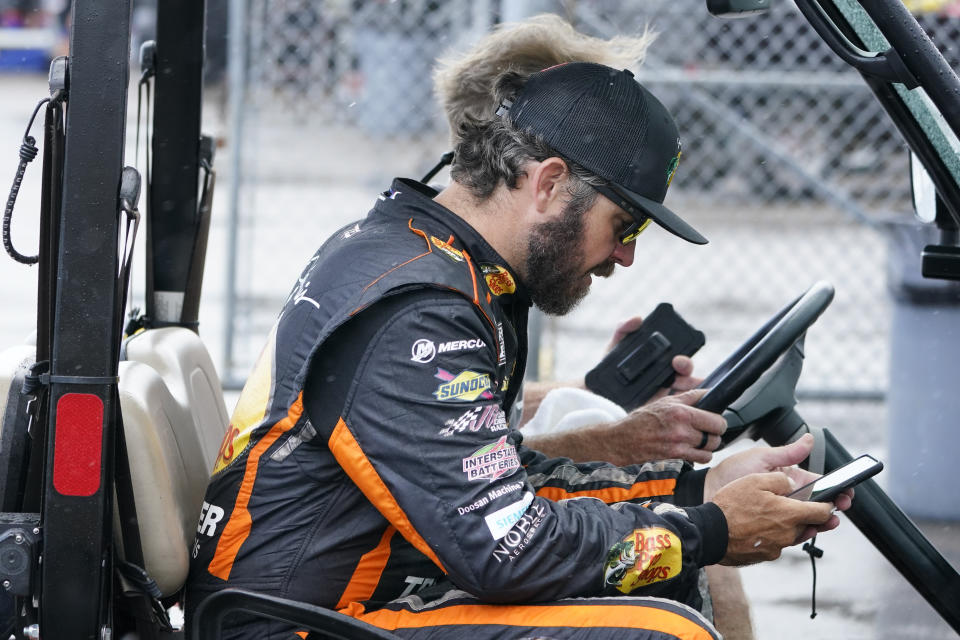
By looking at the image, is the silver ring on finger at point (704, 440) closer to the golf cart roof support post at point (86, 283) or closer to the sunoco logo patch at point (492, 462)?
the sunoco logo patch at point (492, 462)

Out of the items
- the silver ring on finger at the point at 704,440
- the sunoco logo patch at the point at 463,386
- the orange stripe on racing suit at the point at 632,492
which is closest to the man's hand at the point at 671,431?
the silver ring on finger at the point at 704,440

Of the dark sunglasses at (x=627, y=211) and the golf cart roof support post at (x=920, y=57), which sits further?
the dark sunglasses at (x=627, y=211)

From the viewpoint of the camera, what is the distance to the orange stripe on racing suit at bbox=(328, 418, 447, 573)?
1699 mm

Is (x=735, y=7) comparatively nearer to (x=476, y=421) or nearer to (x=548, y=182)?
(x=548, y=182)

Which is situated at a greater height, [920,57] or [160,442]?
[920,57]

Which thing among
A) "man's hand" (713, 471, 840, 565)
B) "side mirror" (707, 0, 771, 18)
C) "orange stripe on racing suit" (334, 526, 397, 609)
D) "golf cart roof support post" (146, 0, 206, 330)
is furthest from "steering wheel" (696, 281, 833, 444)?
"golf cart roof support post" (146, 0, 206, 330)

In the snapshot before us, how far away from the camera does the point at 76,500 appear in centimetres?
160

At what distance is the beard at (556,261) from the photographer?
6.47 feet

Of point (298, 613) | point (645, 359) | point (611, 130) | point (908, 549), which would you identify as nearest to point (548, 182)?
point (611, 130)

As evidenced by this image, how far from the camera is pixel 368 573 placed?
6.12ft

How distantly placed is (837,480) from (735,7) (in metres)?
0.81

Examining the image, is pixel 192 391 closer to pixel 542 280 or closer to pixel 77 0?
pixel 542 280

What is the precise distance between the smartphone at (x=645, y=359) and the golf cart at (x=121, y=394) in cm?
33

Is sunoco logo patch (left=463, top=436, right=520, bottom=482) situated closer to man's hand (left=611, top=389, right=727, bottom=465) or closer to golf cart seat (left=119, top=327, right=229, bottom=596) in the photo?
golf cart seat (left=119, top=327, right=229, bottom=596)
